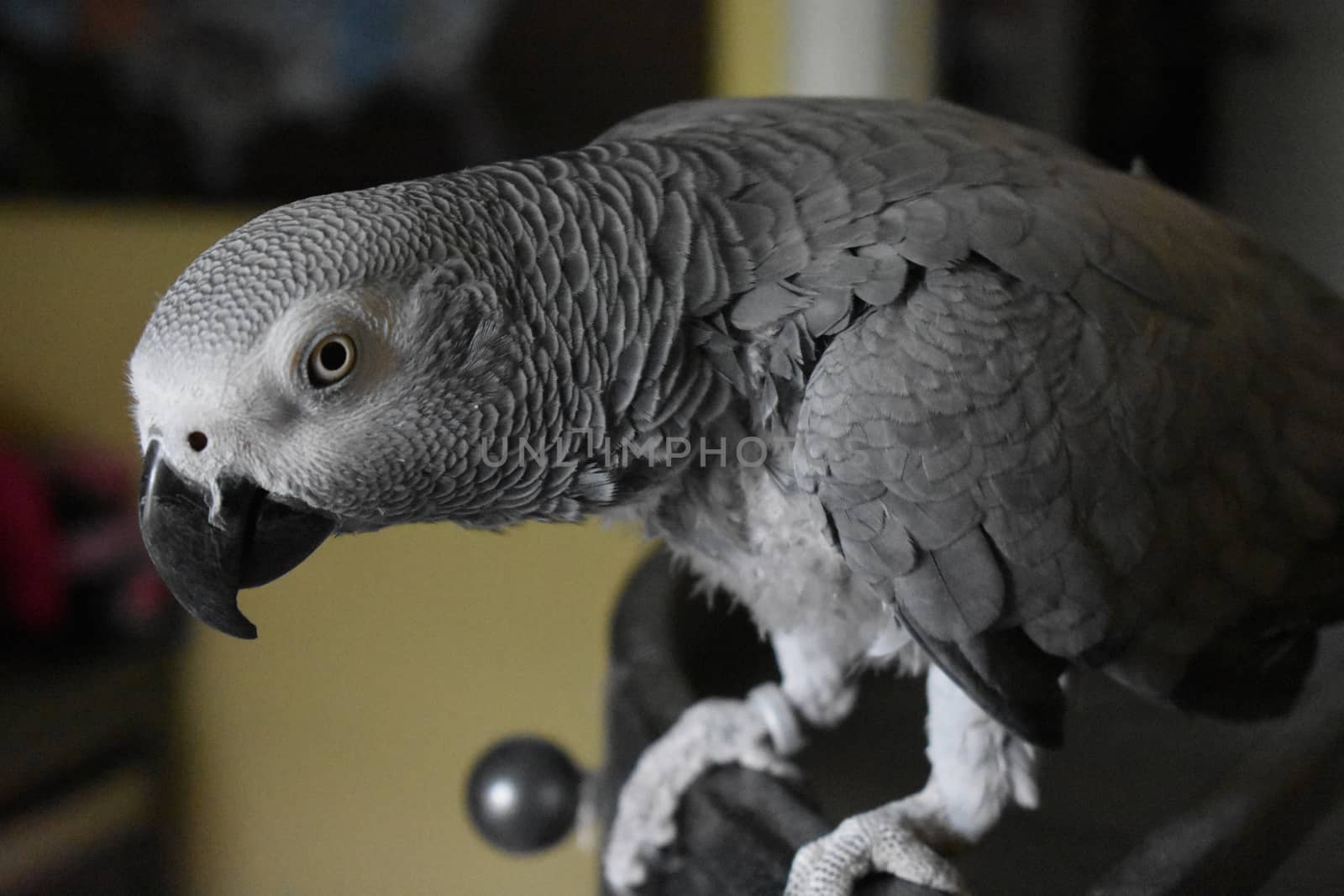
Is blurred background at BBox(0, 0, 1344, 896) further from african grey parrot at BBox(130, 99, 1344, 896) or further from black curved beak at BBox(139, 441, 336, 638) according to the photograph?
black curved beak at BBox(139, 441, 336, 638)

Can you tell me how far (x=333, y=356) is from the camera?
68 cm

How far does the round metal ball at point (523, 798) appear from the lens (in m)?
1.07

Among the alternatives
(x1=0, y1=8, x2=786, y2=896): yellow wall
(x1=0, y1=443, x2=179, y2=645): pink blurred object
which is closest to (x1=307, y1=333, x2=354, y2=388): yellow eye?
(x1=0, y1=8, x2=786, y2=896): yellow wall

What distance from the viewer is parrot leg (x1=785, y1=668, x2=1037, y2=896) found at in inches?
33.1

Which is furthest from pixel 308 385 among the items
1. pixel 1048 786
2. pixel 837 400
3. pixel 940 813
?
pixel 1048 786

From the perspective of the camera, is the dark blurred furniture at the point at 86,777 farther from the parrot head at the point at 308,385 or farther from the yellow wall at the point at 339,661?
the parrot head at the point at 308,385

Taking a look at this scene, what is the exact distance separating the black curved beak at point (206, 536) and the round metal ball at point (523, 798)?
42cm

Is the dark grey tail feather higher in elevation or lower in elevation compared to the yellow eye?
lower

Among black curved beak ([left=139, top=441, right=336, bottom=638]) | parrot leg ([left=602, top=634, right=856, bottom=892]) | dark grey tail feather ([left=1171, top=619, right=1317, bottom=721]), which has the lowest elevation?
parrot leg ([left=602, top=634, right=856, bottom=892])

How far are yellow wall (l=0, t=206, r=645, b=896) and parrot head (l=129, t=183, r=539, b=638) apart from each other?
4.91 feet

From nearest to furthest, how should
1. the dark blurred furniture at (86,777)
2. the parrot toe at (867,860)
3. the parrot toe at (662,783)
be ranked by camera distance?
the parrot toe at (867,860) → the parrot toe at (662,783) → the dark blurred furniture at (86,777)

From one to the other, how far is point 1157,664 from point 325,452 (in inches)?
25.3

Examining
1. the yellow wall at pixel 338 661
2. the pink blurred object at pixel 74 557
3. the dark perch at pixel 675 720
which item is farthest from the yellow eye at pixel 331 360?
the pink blurred object at pixel 74 557

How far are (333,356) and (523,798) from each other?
554mm
